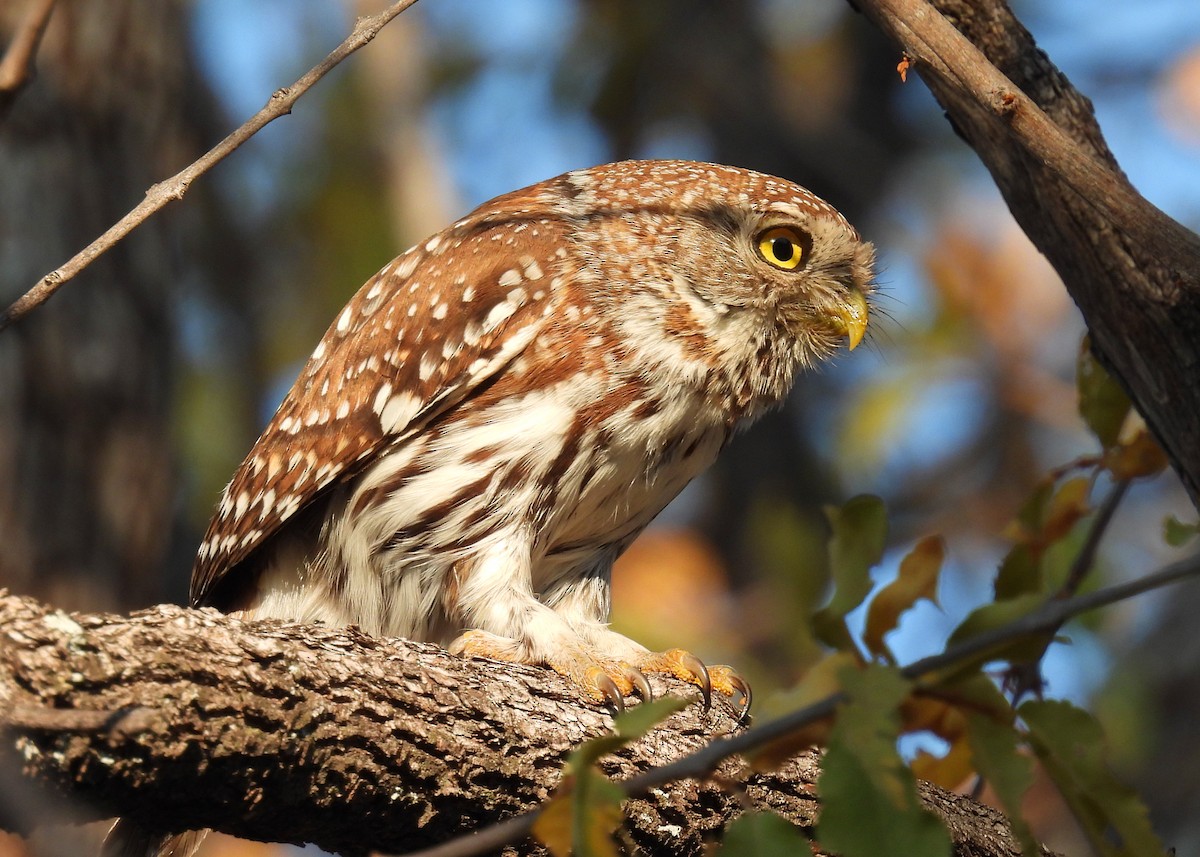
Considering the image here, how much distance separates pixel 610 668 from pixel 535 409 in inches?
32.1

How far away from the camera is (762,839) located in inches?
77.8

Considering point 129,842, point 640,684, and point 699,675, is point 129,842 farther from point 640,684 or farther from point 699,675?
point 699,675

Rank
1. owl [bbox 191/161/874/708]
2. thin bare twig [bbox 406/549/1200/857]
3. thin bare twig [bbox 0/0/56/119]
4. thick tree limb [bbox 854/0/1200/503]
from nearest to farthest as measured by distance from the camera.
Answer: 1. thin bare twig [bbox 406/549/1200/857]
2. thin bare twig [bbox 0/0/56/119]
3. thick tree limb [bbox 854/0/1200/503]
4. owl [bbox 191/161/874/708]

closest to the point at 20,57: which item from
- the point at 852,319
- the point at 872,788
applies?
the point at 872,788

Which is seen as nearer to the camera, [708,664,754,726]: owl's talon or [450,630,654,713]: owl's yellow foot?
[450,630,654,713]: owl's yellow foot

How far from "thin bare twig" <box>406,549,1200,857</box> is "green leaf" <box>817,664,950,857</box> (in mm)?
57

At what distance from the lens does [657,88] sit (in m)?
11.6

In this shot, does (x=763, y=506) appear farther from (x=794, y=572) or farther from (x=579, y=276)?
(x=579, y=276)

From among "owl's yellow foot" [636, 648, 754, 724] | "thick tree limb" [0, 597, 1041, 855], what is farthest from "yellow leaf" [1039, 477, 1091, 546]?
"owl's yellow foot" [636, 648, 754, 724]

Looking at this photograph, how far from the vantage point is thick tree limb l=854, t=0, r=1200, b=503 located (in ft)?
9.09

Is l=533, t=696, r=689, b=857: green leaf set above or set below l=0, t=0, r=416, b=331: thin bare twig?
below

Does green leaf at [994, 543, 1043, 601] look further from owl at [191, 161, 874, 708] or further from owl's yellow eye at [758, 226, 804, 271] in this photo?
owl's yellow eye at [758, 226, 804, 271]

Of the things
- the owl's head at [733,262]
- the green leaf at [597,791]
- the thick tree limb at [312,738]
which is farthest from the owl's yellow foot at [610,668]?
the green leaf at [597,791]

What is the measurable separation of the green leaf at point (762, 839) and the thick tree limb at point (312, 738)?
0.72ft
